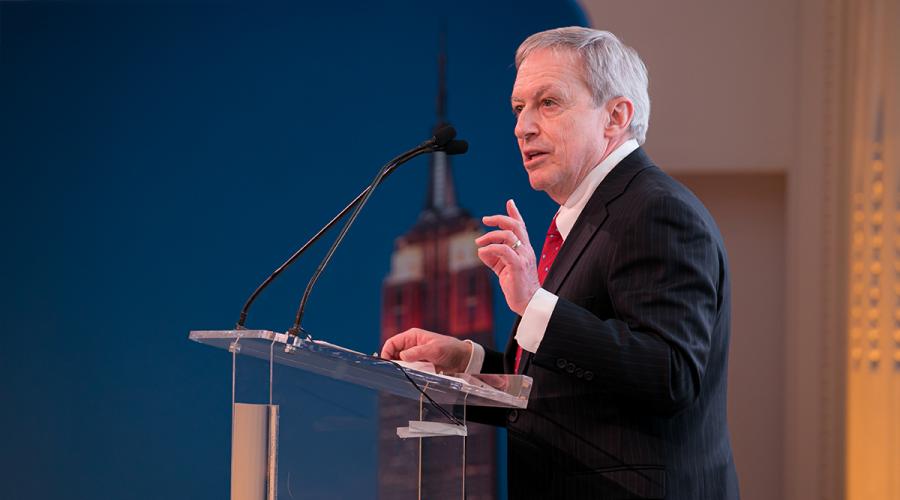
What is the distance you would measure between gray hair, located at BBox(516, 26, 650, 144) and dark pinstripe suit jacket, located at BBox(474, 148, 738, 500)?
0.24m

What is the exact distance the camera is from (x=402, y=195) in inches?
152

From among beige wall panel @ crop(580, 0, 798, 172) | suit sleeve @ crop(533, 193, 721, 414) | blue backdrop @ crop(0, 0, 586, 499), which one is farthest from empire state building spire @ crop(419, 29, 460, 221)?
suit sleeve @ crop(533, 193, 721, 414)

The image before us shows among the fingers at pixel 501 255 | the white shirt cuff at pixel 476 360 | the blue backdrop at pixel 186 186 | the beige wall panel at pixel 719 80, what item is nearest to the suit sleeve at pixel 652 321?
the fingers at pixel 501 255

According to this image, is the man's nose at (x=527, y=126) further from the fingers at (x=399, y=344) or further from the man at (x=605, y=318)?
the fingers at (x=399, y=344)

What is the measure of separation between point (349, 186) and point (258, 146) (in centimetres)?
41

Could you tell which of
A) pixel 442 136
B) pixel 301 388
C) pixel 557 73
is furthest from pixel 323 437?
pixel 557 73

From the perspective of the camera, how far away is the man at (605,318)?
5.20 feet

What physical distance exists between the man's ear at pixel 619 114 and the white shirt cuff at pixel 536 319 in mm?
549

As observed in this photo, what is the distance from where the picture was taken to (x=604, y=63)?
2000 millimetres

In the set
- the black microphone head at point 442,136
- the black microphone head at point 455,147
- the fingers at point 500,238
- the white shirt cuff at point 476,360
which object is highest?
the black microphone head at point 442,136

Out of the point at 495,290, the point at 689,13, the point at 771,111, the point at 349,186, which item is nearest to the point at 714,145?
the point at 771,111

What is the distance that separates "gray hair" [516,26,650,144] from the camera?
199cm

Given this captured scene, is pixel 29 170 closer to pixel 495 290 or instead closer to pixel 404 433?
pixel 495 290

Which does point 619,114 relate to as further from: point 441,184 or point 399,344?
point 441,184
